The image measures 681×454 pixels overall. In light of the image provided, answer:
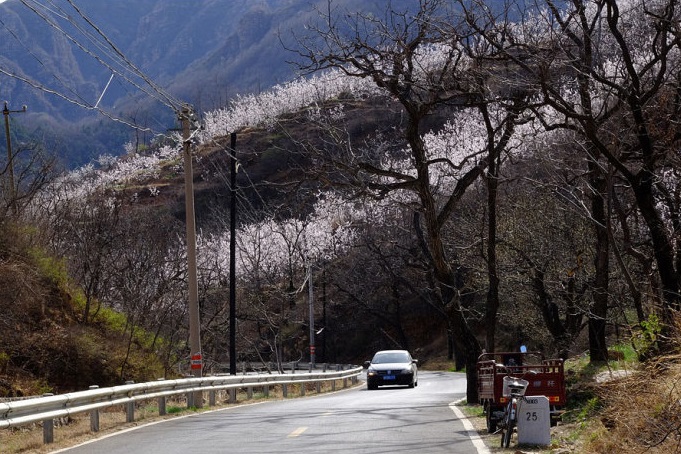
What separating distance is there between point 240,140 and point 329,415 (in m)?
104

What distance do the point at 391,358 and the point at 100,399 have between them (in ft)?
76.0

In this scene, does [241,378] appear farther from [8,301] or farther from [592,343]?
[592,343]

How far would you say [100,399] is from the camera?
648 inches

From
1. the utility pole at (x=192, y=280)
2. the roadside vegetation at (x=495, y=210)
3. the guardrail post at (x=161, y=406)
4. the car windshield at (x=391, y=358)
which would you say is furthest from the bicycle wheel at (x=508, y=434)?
the car windshield at (x=391, y=358)

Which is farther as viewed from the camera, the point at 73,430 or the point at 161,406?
the point at 161,406

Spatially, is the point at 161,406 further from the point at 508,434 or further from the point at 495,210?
the point at 495,210

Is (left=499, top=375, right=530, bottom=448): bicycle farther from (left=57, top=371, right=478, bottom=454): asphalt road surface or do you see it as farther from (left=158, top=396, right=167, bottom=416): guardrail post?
(left=158, top=396, right=167, bottom=416): guardrail post

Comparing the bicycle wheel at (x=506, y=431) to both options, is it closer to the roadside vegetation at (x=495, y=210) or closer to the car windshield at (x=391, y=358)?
the roadside vegetation at (x=495, y=210)

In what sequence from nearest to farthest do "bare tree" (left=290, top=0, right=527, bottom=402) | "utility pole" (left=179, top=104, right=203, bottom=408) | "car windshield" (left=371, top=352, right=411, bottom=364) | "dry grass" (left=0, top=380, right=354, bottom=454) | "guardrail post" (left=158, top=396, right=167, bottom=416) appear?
"dry grass" (left=0, top=380, right=354, bottom=454)
"bare tree" (left=290, top=0, right=527, bottom=402)
"guardrail post" (left=158, top=396, right=167, bottom=416)
"utility pole" (left=179, top=104, right=203, bottom=408)
"car windshield" (left=371, top=352, right=411, bottom=364)

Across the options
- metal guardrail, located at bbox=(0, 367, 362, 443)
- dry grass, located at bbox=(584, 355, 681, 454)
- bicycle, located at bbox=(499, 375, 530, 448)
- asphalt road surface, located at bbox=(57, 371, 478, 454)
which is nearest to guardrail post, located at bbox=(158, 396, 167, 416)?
metal guardrail, located at bbox=(0, 367, 362, 443)

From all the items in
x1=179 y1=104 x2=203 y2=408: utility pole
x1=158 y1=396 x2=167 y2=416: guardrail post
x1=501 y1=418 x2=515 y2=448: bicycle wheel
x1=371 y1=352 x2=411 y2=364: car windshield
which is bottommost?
x1=501 y1=418 x2=515 y2=448: bicycle wheel

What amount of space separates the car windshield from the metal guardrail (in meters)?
10.2

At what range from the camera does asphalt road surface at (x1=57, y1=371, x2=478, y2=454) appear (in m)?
12.5

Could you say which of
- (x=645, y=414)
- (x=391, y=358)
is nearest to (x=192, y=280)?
(x=391, y=358)
